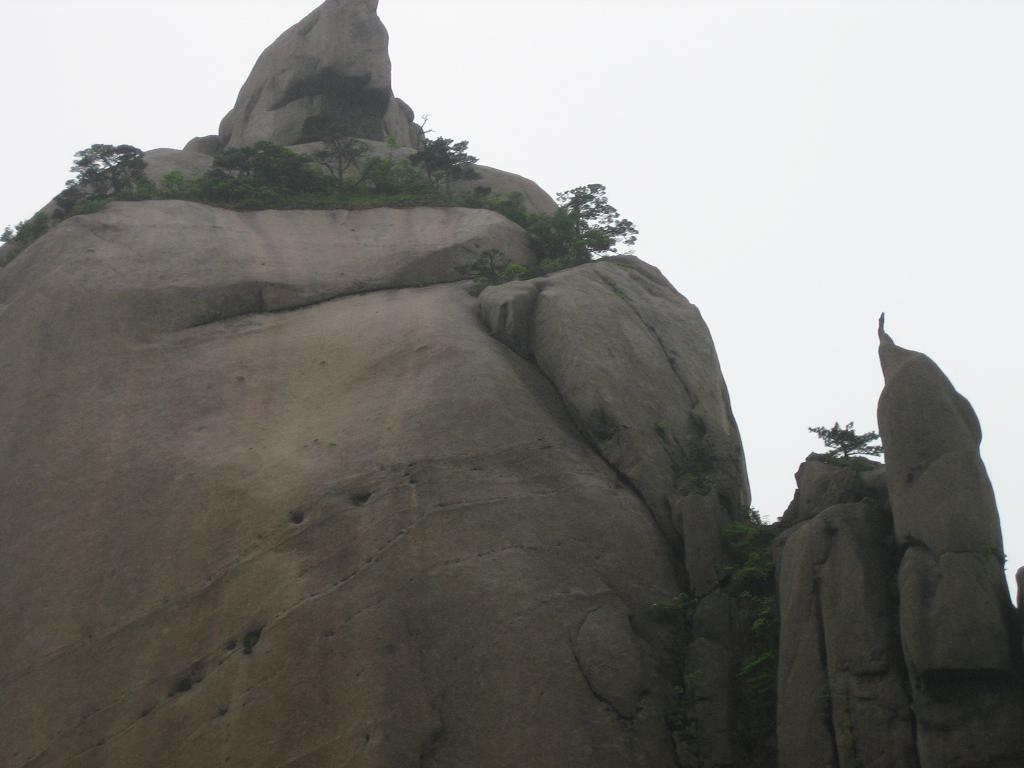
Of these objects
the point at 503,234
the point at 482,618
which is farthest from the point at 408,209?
the point at 482,618

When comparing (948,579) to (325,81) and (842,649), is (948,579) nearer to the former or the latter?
(842,649)

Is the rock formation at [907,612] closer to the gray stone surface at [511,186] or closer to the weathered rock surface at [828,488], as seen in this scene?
the weathered rock surface at [828,488]

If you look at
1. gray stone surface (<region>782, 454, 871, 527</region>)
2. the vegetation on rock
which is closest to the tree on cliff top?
the vegetation on rock

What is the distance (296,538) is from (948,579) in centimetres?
1114

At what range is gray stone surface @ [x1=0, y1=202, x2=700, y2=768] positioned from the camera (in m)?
19.5

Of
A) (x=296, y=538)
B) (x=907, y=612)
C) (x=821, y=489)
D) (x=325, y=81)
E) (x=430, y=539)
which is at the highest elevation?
(x=325, y=81)

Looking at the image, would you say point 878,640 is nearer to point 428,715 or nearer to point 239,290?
point 428,715

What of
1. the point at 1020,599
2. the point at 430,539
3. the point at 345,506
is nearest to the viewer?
the point at 1020,599

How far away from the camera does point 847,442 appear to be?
23.4 metres


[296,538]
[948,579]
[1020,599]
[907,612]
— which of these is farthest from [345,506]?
[1020,599]

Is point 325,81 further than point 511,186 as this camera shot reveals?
Yes

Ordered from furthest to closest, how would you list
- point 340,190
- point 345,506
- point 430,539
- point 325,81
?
point 325,81
point 340,190
point 345,506
point 430,539

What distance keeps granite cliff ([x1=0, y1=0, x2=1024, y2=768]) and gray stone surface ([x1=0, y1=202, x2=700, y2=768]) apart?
0.06 metres

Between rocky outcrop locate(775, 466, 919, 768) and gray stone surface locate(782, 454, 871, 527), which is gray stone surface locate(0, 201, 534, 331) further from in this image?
rocky outcrop locate(775, 466, 919, 768)
